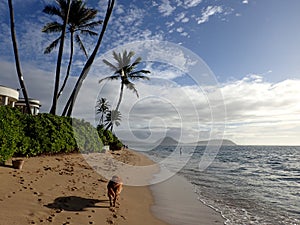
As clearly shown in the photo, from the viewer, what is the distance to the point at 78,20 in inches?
810

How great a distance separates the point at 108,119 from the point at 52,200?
46337 millimetres

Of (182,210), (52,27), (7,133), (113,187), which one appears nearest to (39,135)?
(7,133)

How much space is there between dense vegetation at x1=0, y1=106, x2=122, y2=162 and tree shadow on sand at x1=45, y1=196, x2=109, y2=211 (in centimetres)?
324

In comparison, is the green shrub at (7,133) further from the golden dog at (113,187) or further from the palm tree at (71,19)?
the palm tree at (71,19)

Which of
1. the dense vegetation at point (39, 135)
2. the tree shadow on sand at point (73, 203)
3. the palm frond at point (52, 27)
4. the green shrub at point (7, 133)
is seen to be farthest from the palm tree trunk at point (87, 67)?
the tree shadow on sand at point (73, 203)

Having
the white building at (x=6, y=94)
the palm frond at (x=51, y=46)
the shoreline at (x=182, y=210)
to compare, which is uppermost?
the palm frond at (x=51, y=46)

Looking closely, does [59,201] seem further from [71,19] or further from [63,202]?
[71,19]

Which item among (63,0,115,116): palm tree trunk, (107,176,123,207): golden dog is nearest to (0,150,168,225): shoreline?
(107,176,123,207): golden dog

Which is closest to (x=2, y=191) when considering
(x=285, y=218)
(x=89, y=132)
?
(x=285, y=218)

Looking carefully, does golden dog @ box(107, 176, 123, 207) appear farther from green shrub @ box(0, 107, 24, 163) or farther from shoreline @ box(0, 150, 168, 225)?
green shrub @ box(0, 107, 24, 163)

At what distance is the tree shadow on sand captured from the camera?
5891 mm

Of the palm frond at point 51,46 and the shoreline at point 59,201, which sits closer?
the shoreline at point 59,201

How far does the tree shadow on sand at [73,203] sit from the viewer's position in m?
5.89

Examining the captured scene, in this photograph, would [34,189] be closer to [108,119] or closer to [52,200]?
[52,200]
